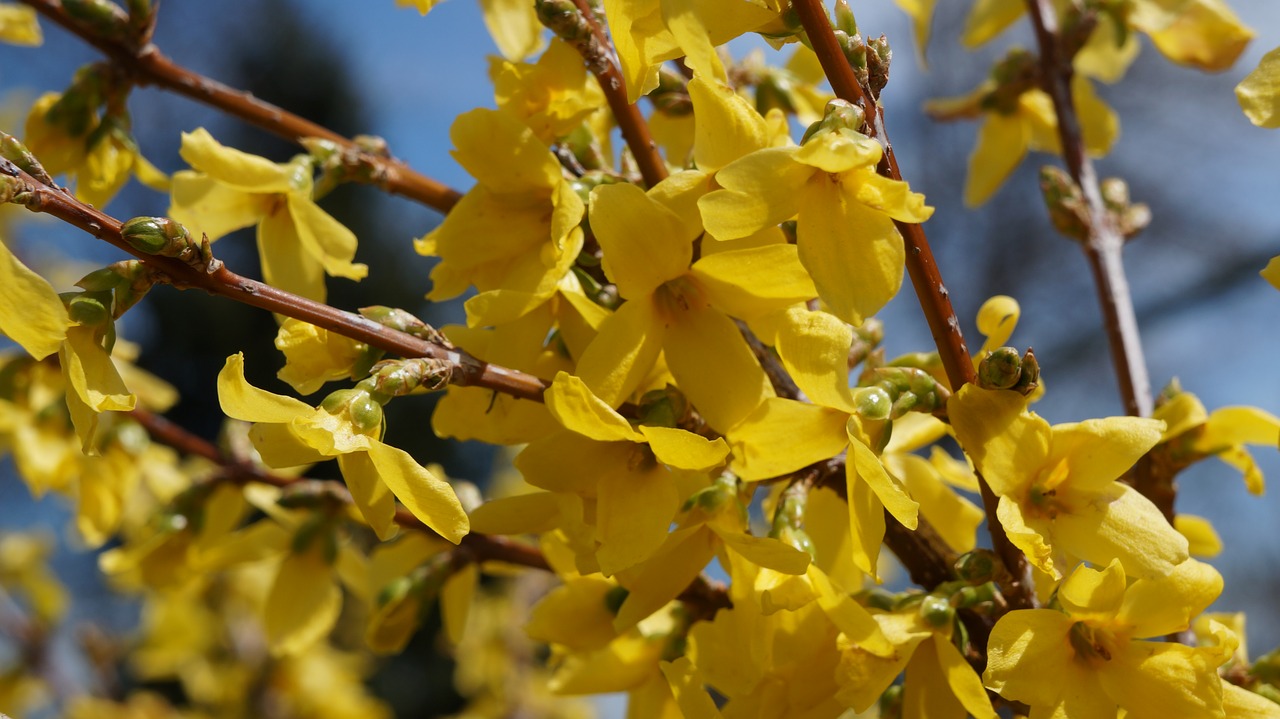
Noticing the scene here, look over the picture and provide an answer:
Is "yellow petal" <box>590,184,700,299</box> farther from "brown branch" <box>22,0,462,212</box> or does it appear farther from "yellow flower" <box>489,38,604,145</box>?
"brown branch" <box>22,0,462,212</box>

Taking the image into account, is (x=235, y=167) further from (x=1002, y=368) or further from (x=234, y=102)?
(x=1002, y=368)

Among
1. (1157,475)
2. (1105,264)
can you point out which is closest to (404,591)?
Answer: (1157,475)

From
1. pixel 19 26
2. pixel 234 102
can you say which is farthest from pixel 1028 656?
pixel 19 26

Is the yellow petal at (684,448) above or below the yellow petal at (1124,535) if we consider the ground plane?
above

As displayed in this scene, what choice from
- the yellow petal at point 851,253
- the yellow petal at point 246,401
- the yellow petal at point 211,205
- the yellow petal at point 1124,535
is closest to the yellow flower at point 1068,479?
the yellow petal at point 1124,535

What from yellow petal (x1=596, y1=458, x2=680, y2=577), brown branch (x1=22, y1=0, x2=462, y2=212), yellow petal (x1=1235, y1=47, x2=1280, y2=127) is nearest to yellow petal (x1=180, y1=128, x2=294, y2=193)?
brown branch (x1=22, y1=0, x2=462, y2=212)

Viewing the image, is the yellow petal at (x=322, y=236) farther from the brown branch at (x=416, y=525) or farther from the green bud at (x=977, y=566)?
the green bud at (x=977, y=566)
